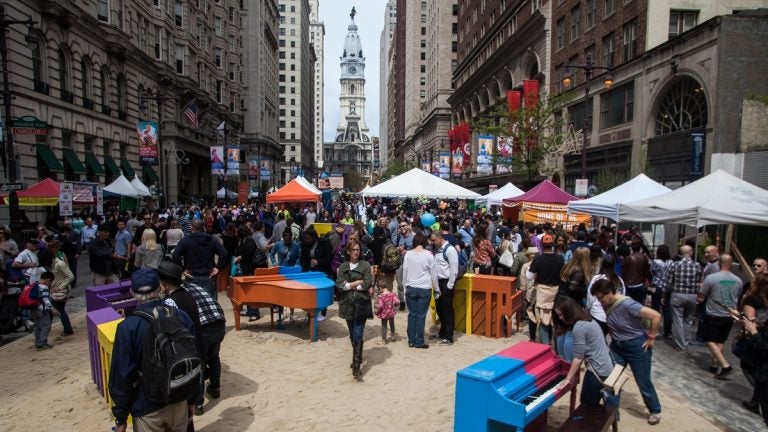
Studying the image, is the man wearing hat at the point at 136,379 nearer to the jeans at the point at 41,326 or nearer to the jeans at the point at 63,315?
the jeans at the point at 41,326

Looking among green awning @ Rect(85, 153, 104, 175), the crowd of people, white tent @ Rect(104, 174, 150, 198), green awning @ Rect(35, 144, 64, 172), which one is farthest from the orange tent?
green awning @ Rect(85, 153, 104, 175)

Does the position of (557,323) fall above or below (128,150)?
below

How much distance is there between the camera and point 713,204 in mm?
9648

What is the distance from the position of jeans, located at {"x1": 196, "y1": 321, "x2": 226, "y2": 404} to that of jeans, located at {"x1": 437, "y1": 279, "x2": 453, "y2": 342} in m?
4.15

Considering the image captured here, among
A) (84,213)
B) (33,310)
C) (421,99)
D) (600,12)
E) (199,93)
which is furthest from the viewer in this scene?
(421,99)

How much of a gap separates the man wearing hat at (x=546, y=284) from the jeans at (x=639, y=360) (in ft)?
6.79

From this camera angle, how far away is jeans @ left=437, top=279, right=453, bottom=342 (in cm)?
896

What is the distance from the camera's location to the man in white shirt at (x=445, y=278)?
875cm

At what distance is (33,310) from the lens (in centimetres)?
853

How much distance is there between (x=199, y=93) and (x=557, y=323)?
4842 cm

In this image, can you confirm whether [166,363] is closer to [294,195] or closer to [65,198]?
[65,198]

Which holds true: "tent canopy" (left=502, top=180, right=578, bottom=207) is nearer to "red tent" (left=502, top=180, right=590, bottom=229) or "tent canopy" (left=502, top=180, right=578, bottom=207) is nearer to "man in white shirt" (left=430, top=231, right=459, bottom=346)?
"red tent" (left=502, top=180, right=590, bottom=229)

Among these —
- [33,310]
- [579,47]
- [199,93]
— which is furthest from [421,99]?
[33,310]

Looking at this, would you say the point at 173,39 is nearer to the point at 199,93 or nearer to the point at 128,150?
the point at 199,93
